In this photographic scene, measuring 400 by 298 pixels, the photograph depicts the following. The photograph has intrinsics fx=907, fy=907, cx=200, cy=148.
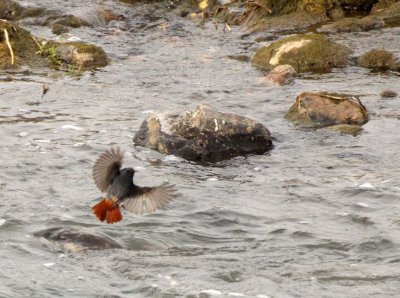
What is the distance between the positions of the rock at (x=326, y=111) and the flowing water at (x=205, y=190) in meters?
0.18

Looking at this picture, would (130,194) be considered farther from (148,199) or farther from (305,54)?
(305,54)

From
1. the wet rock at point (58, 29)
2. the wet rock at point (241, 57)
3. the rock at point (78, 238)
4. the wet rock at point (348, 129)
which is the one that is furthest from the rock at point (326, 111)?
the wet rock at point (58, 29)

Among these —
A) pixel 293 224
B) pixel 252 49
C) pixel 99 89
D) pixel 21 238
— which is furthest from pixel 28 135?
pixel 252 49

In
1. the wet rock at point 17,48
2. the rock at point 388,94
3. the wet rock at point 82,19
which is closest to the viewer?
the rock at point 388,94

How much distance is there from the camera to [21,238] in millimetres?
8094

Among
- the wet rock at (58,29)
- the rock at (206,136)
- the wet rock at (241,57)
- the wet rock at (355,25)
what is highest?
the wet rock at (355,25)

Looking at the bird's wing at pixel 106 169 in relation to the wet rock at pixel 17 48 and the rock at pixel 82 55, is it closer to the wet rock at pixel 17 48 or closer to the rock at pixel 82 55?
the wet rock at pixel 17 48

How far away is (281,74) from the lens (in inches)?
536

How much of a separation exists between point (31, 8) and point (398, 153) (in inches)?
383

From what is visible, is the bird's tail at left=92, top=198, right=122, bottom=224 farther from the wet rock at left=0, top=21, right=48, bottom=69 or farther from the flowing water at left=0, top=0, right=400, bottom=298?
the wet rock at left=0, top=21, right=48, bottom=69

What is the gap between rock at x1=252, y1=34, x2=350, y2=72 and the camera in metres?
14.3

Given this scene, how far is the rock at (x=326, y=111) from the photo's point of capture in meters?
11.5

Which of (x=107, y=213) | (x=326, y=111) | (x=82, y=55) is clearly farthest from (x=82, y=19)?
(x=107, y=213)

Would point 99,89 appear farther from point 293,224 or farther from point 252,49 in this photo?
point 293,224
